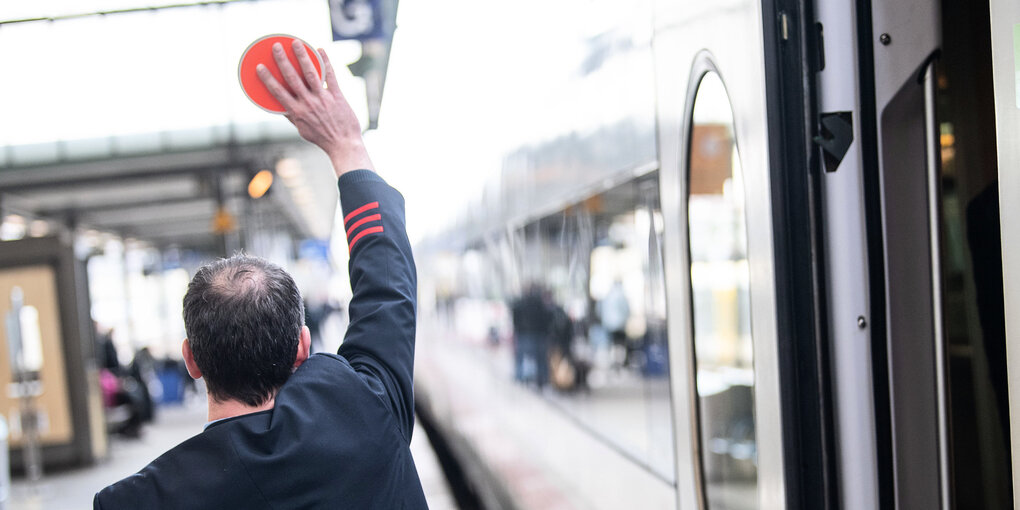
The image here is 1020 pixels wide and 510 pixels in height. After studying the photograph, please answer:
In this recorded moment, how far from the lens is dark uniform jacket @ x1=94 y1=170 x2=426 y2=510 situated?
59.0 inches

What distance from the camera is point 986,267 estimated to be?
7.07 ft

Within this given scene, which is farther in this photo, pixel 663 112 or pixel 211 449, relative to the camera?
pixel 663 112

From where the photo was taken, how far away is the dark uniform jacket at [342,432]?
1498 mm

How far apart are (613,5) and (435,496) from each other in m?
5.74

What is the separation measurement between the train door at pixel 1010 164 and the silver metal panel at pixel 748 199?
0.38 metres

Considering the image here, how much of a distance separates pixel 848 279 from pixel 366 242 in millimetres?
864

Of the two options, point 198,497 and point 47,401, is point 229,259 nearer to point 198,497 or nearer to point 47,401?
point 198,497

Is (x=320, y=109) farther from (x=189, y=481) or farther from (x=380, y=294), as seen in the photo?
(x=189, y=481)

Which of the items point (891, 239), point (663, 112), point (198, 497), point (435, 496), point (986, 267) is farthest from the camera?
point (435, 496)

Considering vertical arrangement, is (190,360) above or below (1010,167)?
below

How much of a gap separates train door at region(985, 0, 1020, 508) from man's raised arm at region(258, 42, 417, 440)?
99 cm

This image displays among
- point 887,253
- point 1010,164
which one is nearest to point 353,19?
point 887,253

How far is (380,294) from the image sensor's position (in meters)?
1.80

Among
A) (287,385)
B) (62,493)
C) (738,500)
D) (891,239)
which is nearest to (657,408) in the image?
(738,500)
